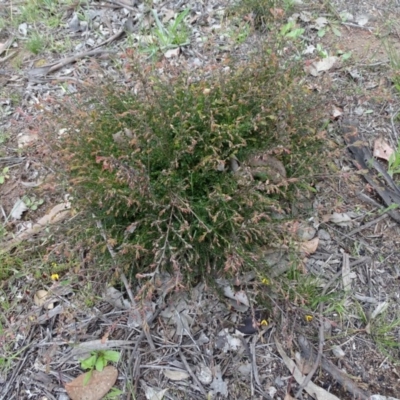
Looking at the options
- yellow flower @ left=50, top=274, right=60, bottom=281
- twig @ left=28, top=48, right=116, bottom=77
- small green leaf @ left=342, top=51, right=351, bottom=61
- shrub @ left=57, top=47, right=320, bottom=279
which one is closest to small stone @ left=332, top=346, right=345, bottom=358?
shrub @ left=57, top=47, right=320, bottom=279

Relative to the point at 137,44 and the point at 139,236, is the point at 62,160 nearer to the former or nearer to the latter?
the point at 139,236

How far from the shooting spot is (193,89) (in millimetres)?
2406

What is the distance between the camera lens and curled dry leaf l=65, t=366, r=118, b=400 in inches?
84.0

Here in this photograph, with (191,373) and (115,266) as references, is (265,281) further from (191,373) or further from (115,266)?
(115,266)

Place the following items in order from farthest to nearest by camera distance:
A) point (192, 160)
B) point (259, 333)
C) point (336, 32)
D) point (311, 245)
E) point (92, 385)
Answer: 1. point (336, 32)
2. point (311, 245)
3. point (192, 160)
4. point (259, 333)
5. point (92, 385)

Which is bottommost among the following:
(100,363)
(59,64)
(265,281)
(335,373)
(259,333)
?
(335,373)

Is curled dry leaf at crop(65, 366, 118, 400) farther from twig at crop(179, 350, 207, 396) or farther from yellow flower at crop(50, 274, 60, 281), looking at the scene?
yellow flower at crop(50, 274, 60, 281)

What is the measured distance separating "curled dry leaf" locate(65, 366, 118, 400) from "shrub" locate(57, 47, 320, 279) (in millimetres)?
519

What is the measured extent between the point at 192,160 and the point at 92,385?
118 centimetres

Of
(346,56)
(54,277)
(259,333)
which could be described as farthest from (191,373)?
(346,56)

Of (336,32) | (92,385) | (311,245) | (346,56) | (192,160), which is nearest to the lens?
(92,385)

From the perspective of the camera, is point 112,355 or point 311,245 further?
point 311,245

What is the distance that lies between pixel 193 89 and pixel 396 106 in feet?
4.78

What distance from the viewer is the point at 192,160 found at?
7.77ft
